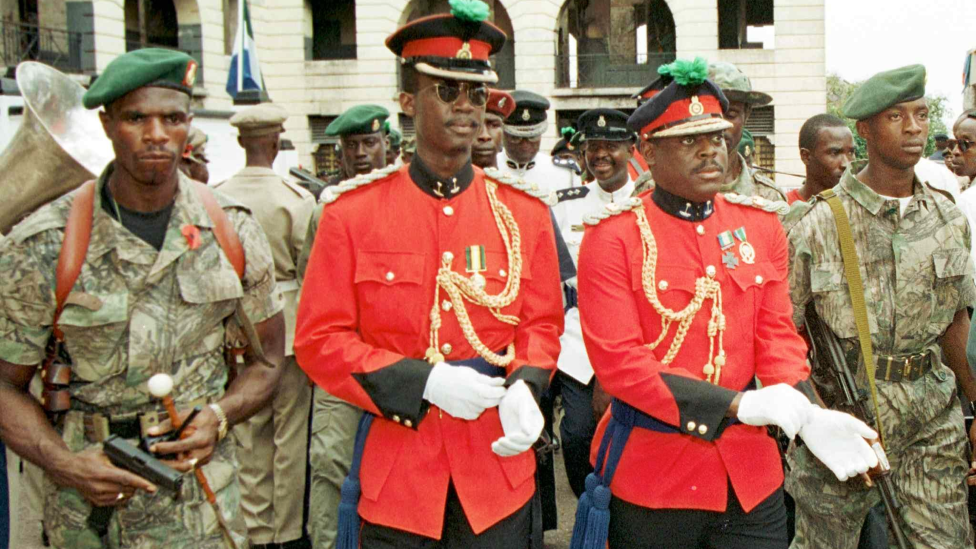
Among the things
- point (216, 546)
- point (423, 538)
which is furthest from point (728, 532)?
point (216, 546)

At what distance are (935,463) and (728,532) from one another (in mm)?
1539

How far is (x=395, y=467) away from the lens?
326 centimetres

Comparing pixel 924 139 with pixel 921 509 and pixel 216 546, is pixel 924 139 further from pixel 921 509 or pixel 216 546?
pixel 216 546

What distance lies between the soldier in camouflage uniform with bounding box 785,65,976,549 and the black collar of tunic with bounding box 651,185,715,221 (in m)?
1.05

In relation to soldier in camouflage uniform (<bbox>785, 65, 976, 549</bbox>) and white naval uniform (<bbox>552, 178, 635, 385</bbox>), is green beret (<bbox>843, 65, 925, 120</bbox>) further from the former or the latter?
white naval uniform (<bbox>552, 178, 635, 385</bbox>)

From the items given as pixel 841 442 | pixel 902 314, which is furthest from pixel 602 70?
pixel 841 442

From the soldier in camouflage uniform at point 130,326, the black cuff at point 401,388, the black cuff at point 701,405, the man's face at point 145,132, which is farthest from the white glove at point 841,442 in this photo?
the man's face at point 145,132

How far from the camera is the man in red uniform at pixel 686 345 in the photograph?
11.1 feet

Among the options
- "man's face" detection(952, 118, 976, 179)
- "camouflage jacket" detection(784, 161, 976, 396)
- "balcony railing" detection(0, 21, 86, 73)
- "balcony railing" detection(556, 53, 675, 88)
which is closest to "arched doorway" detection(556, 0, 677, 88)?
"balcony railing" detection(556, 53, 675, 88)

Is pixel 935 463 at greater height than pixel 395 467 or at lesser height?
lesser

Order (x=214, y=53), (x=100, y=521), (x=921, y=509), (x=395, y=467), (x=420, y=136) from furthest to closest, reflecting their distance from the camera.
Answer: (x=214, y=53) → (x=921, y=509) → (x=420, y=136) → (x=395, y=467) → (x=100, y=521)

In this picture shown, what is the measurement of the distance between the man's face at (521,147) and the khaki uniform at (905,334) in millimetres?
4022

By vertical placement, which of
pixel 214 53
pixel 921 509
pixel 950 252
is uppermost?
pixel 214 53

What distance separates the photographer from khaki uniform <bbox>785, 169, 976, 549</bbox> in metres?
4.38
